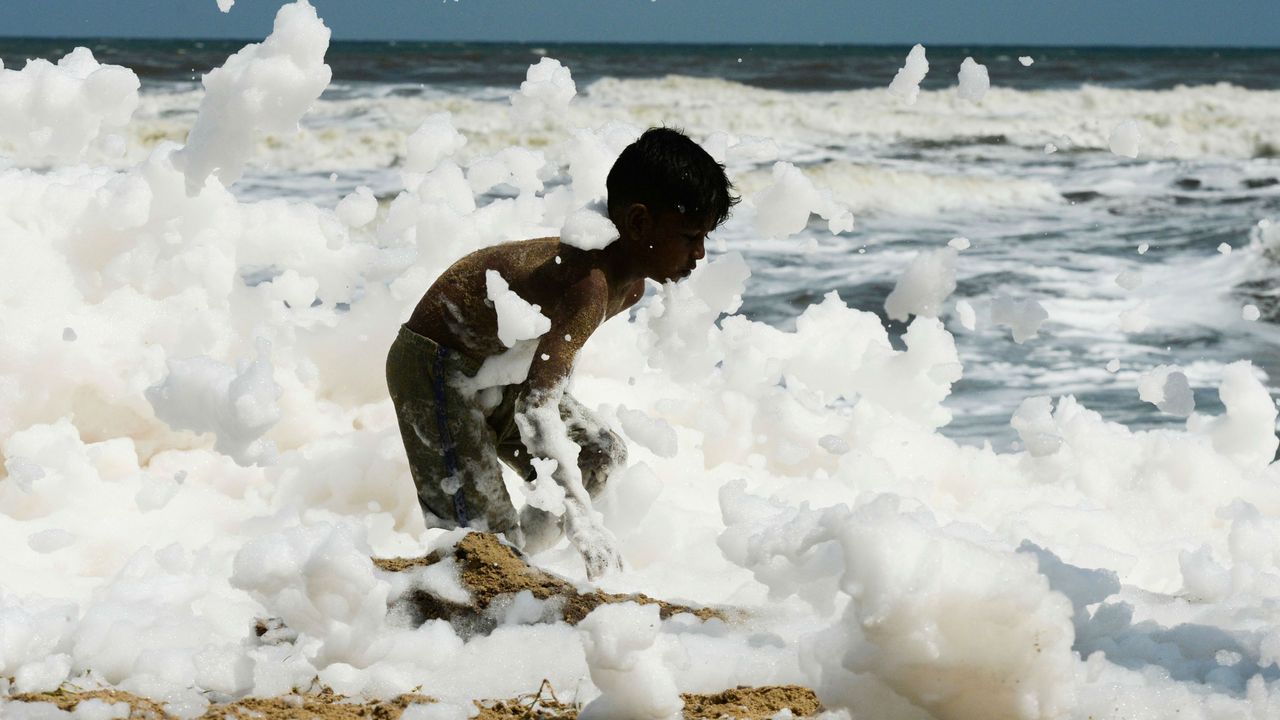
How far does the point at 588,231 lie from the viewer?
2527 millimetres

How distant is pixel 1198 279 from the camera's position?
22.9ft

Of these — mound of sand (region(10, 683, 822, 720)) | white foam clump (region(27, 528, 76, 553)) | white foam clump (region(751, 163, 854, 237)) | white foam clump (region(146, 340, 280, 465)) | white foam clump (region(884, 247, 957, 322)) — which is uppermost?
white foam clump (region(751, 163, 854, 237))

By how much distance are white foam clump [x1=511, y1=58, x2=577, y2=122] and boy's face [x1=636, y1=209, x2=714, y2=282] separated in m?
1.07

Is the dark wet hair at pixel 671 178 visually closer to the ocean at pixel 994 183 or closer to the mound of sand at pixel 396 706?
the mound of sand at pixel 396 706

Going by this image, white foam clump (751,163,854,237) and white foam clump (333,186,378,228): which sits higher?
A: white foam clump (333,186,378,228)

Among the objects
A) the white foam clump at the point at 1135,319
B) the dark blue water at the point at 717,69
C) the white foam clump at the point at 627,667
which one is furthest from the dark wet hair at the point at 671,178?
the dark blue water at the point at 717,69

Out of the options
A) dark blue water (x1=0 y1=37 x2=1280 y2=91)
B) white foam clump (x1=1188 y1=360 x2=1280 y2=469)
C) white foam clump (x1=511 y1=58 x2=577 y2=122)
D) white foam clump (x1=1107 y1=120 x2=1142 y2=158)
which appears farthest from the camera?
dark blue water (x1=0 y1=37 x2=1280 y2=91)

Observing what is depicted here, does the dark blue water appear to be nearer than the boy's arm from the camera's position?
No

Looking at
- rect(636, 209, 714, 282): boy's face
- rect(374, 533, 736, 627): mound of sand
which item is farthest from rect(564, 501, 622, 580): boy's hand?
rect(636, 209, 714, 282): boy's face

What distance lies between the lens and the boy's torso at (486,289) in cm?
252

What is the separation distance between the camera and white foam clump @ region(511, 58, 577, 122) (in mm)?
3547

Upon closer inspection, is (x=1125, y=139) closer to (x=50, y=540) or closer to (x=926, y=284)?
(x=926, y=284)

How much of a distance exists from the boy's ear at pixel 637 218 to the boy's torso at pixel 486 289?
0.09 meters

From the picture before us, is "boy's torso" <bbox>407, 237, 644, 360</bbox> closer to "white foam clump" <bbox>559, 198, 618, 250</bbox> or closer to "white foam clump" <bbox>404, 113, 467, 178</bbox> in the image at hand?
"white foam clump" <bbox>559, 198, 618, 250</bbox>
